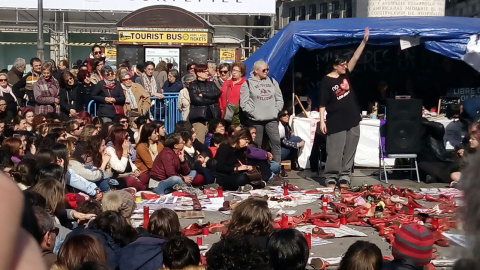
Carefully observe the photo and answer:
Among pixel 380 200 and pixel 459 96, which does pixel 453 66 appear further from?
pixel 380 200

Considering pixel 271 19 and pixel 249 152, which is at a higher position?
pixel 271 19

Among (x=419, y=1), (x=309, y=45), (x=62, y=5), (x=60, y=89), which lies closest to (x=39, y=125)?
(x=60, y=89)

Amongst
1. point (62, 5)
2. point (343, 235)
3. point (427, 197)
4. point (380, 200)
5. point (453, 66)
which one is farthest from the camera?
point (62, 5)

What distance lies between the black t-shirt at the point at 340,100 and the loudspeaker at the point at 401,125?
27.3 inches

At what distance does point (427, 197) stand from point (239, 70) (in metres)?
4.13

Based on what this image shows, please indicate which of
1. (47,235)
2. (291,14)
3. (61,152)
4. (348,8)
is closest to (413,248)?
(47,235)

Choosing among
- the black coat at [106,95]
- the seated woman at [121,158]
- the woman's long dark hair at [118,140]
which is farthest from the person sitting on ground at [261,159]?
the black coat at [106,95]

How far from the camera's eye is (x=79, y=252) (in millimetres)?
4684

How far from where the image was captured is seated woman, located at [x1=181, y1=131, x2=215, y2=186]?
10.9 m

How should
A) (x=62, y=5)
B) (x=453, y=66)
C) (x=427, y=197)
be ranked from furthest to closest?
(x=62, y=5) → (x=453, y=66) → (x=427, y=197)

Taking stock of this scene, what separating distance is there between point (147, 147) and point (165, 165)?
868 mm

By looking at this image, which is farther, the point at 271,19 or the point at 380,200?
the point at 271,19

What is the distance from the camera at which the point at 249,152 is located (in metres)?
11.1

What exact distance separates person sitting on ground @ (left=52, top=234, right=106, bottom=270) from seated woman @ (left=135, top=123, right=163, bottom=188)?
5.90 meters
